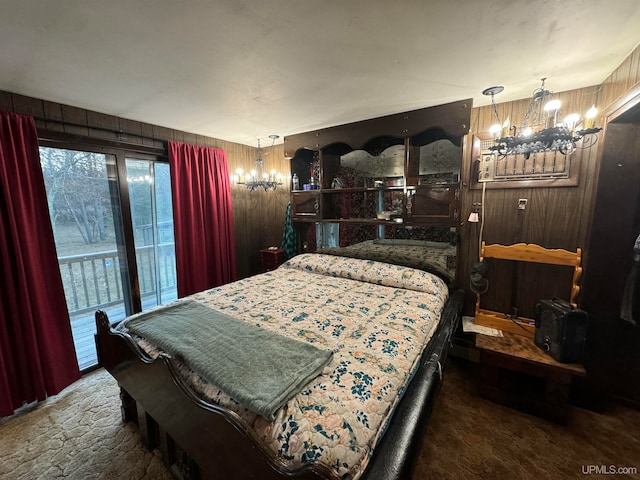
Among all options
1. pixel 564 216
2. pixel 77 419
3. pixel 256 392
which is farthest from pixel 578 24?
pixel 77 419

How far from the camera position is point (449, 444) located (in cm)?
169

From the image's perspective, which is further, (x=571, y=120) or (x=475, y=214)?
(x=475, y=214)

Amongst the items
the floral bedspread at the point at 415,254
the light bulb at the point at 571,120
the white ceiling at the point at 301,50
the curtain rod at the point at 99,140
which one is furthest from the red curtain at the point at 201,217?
the light bulb at the point at 571,120

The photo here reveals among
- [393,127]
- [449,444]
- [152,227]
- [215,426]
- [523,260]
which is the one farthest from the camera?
[152,227]

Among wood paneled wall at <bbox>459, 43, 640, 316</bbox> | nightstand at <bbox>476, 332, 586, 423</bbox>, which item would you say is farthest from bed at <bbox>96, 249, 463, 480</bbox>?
wood paneled wall at <bbox>459, 43, 640, 316</bbox>

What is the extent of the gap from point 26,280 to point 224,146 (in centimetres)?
241

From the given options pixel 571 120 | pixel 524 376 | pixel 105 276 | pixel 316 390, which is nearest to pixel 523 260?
pixel 524 376

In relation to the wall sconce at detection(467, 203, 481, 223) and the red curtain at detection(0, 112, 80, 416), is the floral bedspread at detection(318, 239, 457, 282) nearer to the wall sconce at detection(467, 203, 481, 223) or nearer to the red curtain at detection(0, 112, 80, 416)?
the wall sconce at detection(467, 203, 481, 223)

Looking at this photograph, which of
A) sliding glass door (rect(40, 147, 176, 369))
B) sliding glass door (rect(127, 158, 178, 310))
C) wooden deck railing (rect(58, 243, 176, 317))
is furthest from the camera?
sliding glass door (rect(127, 158, 178, 310))

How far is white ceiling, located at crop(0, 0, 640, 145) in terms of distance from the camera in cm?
117

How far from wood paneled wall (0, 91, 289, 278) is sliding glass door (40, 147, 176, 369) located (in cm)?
21

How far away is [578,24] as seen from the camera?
128 cm

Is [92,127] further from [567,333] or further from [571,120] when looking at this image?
[567,333]

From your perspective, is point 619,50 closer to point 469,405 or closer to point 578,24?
point 578,24
